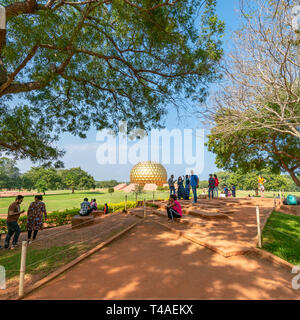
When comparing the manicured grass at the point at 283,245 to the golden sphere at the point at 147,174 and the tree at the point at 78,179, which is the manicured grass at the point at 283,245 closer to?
the tree at the point at 78,179

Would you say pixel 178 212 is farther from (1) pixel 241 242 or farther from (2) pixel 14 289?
(2) pixel 14 289

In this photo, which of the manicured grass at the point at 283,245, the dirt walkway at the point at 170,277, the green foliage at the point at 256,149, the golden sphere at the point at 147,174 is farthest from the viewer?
the golden sphere at the point at 147,174

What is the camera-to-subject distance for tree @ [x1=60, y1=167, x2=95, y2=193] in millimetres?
46312

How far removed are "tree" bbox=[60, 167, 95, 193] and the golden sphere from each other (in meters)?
14.2

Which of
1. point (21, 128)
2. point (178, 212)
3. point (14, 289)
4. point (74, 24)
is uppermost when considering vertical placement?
point (74, 24)

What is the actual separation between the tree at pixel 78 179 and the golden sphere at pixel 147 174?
14.2m

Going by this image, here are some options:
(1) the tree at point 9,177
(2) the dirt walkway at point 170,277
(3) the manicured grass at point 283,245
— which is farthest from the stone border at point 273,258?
(1) the tree at point 9,177

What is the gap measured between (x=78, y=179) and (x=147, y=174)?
20.1 meters

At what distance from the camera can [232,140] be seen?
1486 centimetres

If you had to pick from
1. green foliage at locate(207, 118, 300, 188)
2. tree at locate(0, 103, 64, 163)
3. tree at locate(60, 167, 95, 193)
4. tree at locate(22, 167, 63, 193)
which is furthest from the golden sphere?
tree at locate(0, 103, 64, 163)

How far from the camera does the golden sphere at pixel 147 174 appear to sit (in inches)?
2264

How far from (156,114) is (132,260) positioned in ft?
21.4
